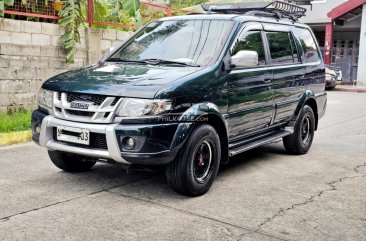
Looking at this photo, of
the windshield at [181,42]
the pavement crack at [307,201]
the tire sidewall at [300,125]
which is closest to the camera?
the pavement crack at [307,201]

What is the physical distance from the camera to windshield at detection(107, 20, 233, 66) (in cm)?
501

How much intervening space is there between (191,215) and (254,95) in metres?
1.89

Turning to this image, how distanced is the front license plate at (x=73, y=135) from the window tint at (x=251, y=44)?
1.84m

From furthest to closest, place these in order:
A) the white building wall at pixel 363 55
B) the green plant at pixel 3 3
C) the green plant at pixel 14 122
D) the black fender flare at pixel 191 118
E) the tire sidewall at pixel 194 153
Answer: the white building wall at pixel 363 55 < the green plant at pixel 3 3 < the green plant at pixel 14 122 < the tire sidewall at pixel 194 153 < the black fender flare at pixel 191 118

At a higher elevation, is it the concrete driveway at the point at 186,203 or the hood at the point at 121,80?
the hood at the point at 121,80

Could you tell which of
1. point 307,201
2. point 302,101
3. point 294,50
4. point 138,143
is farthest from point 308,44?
point 138,143

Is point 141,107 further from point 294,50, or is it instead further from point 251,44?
point 294,50

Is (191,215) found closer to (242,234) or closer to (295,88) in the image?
(242,234)

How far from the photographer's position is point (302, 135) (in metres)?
6.93

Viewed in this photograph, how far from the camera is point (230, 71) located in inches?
197

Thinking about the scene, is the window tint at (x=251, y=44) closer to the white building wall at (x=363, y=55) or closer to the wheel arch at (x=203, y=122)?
the wheel arch at (x=203, y=122)

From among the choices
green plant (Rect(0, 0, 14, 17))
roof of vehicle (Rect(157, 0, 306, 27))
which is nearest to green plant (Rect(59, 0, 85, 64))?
green plant (Rect(0, 0, 14, 17))

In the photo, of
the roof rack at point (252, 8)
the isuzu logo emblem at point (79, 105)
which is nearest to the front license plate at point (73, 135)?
the isuzu logo emblem at point (79, 105)

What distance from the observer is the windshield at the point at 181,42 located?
5.01 meters
